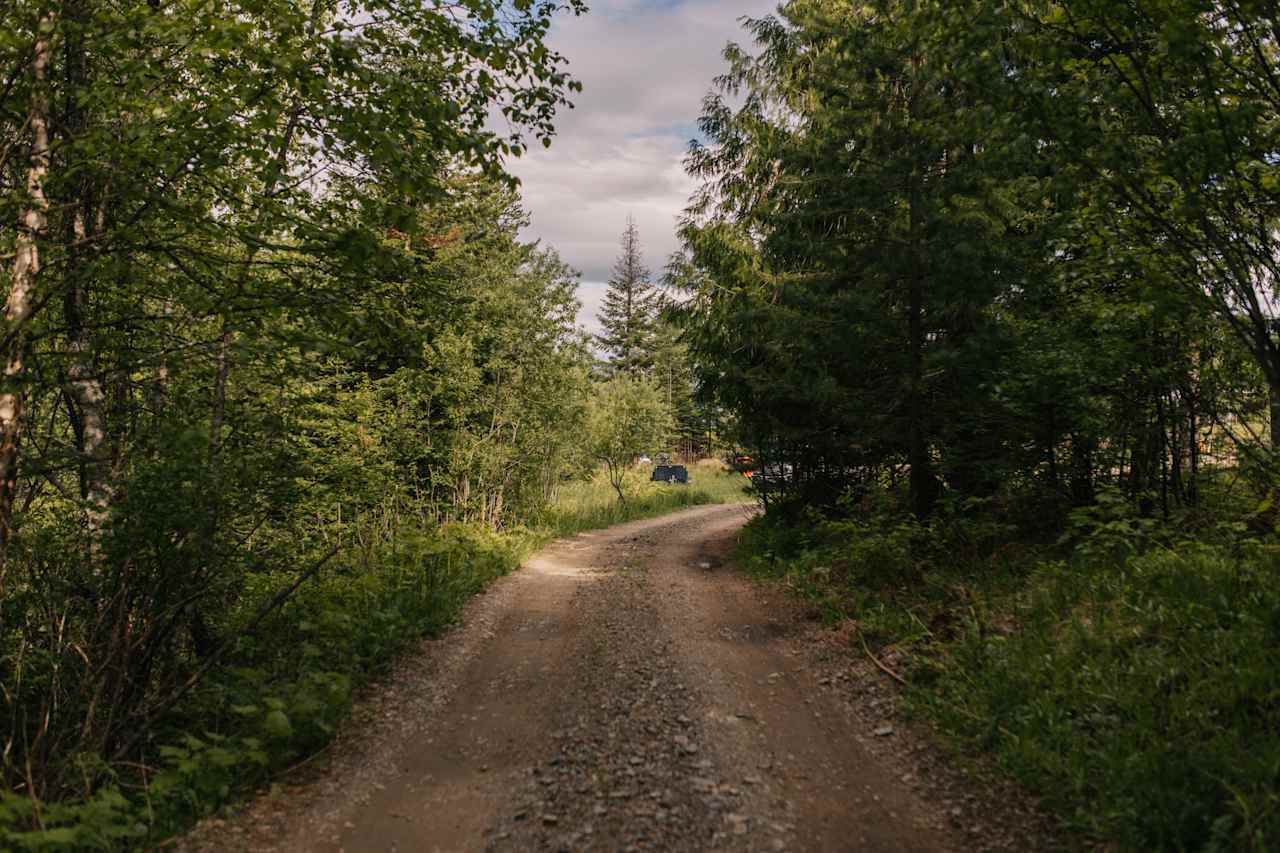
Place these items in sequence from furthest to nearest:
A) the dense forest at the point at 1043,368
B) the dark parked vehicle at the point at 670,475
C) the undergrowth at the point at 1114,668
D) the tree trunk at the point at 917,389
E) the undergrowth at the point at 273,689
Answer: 1. the dark parked vehicle at the point at 670,475
2. the tree trunk at the point at 917,389
3. the dense forest at the point at 1043,368
4. the undergrowth at the point at 273,689
5. the undergrowth at the point at 1114,668

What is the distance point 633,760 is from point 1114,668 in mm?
3659

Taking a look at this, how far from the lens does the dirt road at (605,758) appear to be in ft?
13.3

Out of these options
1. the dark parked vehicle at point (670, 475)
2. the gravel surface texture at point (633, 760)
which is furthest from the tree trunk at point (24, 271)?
the dark parked vehicle at point (670, 475)

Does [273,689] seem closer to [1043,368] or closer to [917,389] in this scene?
[917,389]

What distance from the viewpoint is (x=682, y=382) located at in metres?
52.8

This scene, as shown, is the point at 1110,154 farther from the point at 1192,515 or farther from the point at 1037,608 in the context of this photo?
the point at 1192,515

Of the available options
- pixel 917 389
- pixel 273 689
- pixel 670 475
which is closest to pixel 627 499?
pixel 670 475

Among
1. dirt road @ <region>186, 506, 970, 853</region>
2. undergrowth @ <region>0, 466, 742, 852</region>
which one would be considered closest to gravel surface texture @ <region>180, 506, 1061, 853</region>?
dirt road @ <region>186, 506, 970, 853</region>

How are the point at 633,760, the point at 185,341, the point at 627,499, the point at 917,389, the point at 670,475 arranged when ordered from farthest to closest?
1. the point at 670,475
2. the point at 627,499
3. the point at 917,389
4. the point at 185,341
5. the point at 633,760

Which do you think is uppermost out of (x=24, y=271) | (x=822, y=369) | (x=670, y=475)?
(x=24, y=271)

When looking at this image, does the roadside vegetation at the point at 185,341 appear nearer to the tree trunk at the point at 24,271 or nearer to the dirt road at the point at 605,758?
the tree trunk at the point at 24,271

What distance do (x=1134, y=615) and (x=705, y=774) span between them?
3931mm

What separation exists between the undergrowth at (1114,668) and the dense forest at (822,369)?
1.4 inches

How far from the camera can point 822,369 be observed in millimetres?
10414
